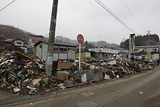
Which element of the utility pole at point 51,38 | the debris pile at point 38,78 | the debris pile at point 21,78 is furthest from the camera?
the utility pole at point 51,38

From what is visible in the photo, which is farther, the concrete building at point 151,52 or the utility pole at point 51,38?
the concrete building at point 151,52

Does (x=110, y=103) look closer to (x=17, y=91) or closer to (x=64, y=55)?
(x=17, y=91)

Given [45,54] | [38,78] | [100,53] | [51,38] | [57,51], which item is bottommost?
[38,78]

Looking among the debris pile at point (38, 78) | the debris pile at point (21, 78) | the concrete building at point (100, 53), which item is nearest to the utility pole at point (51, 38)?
the debris pile at point (38, 78)

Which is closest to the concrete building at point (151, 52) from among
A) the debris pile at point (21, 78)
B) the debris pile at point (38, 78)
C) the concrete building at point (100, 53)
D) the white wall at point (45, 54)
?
the concrete building at point (100, 53)

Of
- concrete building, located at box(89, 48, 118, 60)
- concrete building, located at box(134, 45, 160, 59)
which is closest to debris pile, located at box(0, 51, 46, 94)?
concrete building, located at box(89, 48, 118, 60)

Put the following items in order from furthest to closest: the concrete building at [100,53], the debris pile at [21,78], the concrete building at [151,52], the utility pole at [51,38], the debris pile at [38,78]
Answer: the concrete building at [151,52]
the concrete building at [100,53]
the utility pole at [51,38]
the debris pile at [38,78]
the debris pile at [21,78]

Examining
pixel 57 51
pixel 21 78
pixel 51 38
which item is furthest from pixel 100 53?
pixel 21 78

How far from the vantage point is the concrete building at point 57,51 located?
19.0 m

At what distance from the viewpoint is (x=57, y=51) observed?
19250mm

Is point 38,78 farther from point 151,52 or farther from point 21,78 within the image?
point 151,52

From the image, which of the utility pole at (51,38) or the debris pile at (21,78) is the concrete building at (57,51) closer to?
the debris pile at (21,78)

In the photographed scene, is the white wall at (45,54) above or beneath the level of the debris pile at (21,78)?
above

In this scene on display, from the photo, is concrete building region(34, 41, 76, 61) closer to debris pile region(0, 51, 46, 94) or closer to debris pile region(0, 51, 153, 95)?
debris pile region(0, 51, 153, 95)
